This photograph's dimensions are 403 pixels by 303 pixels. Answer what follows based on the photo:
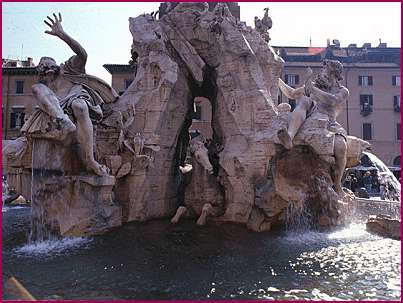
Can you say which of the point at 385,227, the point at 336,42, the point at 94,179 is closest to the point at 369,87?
the point at 336,42

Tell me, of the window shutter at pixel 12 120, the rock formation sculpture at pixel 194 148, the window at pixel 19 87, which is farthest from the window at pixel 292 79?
the rock formation sculpture at pixel 194 148

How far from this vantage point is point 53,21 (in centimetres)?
717

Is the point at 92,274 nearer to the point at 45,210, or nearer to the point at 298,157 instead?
the point at 45,210

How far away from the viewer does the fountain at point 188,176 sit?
4625mm

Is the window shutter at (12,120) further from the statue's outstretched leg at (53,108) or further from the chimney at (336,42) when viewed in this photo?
the chimney at (336,42)

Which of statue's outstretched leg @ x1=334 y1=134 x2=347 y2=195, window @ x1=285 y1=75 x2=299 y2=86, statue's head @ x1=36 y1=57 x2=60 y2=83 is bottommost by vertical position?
statue's outstretched leg @ x1=334 y1=134 x2=347 y2=195

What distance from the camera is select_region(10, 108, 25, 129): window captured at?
27.7m

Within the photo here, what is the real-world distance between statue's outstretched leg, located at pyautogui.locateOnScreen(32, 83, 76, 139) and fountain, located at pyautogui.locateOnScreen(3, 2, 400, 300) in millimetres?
32

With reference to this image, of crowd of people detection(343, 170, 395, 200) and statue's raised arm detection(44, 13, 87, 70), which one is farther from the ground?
statue's raised arm detection(44, 13, 87, 70)

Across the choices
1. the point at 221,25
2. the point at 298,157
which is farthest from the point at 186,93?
the point at 298,157

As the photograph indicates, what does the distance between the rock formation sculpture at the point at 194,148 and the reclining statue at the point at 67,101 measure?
12 cm

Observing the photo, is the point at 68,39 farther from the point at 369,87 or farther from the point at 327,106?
the point at 369,87

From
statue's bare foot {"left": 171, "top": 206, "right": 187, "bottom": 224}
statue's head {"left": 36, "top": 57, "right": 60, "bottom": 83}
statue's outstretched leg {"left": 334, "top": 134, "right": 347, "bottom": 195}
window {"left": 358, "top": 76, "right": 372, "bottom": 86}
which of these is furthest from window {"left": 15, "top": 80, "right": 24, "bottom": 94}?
window {"left": 358, "top": 76, "right": 372, "bottom": 86}

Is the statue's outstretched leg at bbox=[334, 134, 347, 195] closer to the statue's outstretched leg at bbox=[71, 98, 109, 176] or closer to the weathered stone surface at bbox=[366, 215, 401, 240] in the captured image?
the weathered stone surface at bbox=[366, 215, 401, 240]
